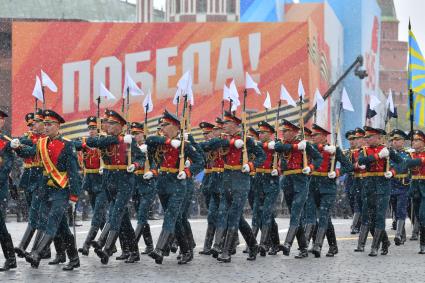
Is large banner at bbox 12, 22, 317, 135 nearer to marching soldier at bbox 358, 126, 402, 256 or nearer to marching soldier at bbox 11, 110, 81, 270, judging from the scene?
marching soldier at bbox 358, 126, 402, 256

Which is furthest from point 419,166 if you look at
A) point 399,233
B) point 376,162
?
point 376,162

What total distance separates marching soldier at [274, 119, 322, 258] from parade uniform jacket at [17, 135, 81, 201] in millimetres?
3690

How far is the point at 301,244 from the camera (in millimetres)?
17344

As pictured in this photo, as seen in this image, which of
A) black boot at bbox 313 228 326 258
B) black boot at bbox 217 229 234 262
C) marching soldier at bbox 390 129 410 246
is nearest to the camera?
black boot at bbox 217 229 234 262

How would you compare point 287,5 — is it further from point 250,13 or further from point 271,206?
point 271,206

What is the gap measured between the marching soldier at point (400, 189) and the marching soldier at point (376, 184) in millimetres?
2213

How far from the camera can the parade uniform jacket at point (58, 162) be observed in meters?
14.3

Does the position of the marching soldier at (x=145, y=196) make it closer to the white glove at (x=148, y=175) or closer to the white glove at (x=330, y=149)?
the white glove at (x=148, y=175)

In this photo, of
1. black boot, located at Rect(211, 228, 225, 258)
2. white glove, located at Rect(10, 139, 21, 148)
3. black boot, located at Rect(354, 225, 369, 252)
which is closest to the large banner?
black boot, located at Rect(354, 225, 369, 252)

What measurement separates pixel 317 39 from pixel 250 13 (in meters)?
11.0

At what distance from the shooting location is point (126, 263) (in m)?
15.7

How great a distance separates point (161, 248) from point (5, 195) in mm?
1952

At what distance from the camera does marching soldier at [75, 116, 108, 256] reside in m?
16.4

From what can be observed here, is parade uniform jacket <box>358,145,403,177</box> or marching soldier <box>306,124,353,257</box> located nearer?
marching soldier <box>306,124,353,257</box>
